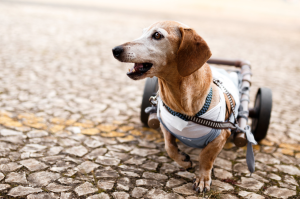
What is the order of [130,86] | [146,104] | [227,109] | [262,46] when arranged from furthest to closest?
[262,46] < [130,86] < [146,104] < [227,109]

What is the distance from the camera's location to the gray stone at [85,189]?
2.56 m

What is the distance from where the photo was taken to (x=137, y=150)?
343cm

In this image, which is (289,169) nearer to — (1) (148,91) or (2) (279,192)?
(2) (279,192)

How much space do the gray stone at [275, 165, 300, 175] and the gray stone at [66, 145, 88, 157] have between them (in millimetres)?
2223

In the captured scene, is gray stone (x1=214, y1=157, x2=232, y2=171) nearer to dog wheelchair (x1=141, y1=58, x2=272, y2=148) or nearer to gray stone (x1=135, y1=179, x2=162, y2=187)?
dog wheelchair (x1=141, y1=58, x2=272, y2=148)

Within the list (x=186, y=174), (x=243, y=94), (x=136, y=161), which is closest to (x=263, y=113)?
(x=243, y=94)

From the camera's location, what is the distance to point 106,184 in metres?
2.72

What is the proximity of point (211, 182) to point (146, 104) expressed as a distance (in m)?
1.29

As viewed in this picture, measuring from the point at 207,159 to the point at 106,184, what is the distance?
0.99m

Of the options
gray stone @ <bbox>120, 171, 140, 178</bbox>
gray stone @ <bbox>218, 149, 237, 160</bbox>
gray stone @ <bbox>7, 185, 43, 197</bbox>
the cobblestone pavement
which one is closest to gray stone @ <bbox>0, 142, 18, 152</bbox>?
the cobblestone pavement

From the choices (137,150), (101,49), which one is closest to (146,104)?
(137,150)

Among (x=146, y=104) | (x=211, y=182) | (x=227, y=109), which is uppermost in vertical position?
(x=227, y=109)

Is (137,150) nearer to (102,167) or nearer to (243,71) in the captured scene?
(102,167)

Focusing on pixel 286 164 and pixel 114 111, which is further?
pixel 114 111
